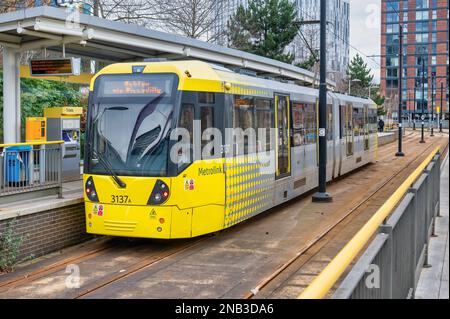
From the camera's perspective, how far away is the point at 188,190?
9.66m

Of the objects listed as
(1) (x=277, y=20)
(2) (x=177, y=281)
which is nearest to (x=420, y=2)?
(1) (x=277, y=20)

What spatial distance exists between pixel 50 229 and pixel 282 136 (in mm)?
5833

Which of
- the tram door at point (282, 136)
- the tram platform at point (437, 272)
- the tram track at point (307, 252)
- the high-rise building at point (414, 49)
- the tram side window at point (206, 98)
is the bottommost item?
the tram track at point (307, 252)

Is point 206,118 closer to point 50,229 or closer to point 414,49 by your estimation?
point 50,229

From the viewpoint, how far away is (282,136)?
532 inches

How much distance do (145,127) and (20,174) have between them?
234 centimetres

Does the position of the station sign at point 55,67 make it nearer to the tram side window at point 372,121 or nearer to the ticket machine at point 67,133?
the ticket machine at point 67,133

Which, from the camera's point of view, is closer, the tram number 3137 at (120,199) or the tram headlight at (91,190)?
the tram number 3137 at (120,199)

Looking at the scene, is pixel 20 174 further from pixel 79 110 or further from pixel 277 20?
pixel 277 20

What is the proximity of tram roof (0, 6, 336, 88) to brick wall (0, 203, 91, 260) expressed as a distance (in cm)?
358

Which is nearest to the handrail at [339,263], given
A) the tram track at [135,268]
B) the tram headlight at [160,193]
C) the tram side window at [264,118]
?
the tram track at [135,268]

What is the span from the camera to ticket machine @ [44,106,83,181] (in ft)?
46.3

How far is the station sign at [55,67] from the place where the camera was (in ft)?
42.1

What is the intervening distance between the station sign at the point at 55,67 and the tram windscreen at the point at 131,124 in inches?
114
